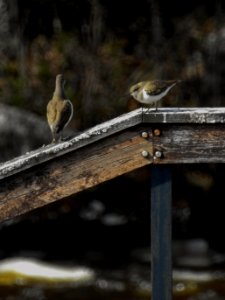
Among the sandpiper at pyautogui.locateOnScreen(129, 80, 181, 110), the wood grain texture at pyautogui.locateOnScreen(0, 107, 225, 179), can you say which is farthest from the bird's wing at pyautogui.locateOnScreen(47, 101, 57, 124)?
the wood grain texture at pyautogui.locateOnScreen(0, 107, 225, 179)

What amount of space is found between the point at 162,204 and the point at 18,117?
9017mm

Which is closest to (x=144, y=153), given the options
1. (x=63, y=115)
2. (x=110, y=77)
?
(x=63, y=115)

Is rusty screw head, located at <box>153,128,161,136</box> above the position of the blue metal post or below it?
above

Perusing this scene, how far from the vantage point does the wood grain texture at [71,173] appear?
2.52 meters

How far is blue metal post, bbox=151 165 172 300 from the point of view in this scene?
8.10 ft

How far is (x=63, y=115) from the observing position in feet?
11.2

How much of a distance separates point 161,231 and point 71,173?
0.29m

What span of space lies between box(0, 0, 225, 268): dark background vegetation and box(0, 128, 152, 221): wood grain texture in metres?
8.89

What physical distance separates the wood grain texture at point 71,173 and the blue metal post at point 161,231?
8 centimetres

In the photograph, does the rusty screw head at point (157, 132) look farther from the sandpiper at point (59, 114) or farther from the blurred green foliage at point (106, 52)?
the blurred green foliage at point (106, 52)

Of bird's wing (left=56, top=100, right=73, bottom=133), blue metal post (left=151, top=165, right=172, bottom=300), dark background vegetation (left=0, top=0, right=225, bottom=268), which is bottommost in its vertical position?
blue metal post (left=151, top=165, right=172, bottom=300)

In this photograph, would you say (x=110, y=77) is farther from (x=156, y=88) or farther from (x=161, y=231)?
(x=161, y=231)

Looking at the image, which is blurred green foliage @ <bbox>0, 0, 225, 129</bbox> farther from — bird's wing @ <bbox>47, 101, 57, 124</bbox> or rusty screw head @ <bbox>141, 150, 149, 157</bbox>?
rusty screw head @ <bbox>141, 150, 149, 157</bbox>

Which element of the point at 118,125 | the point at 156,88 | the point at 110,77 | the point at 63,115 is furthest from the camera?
the point at 110,77
